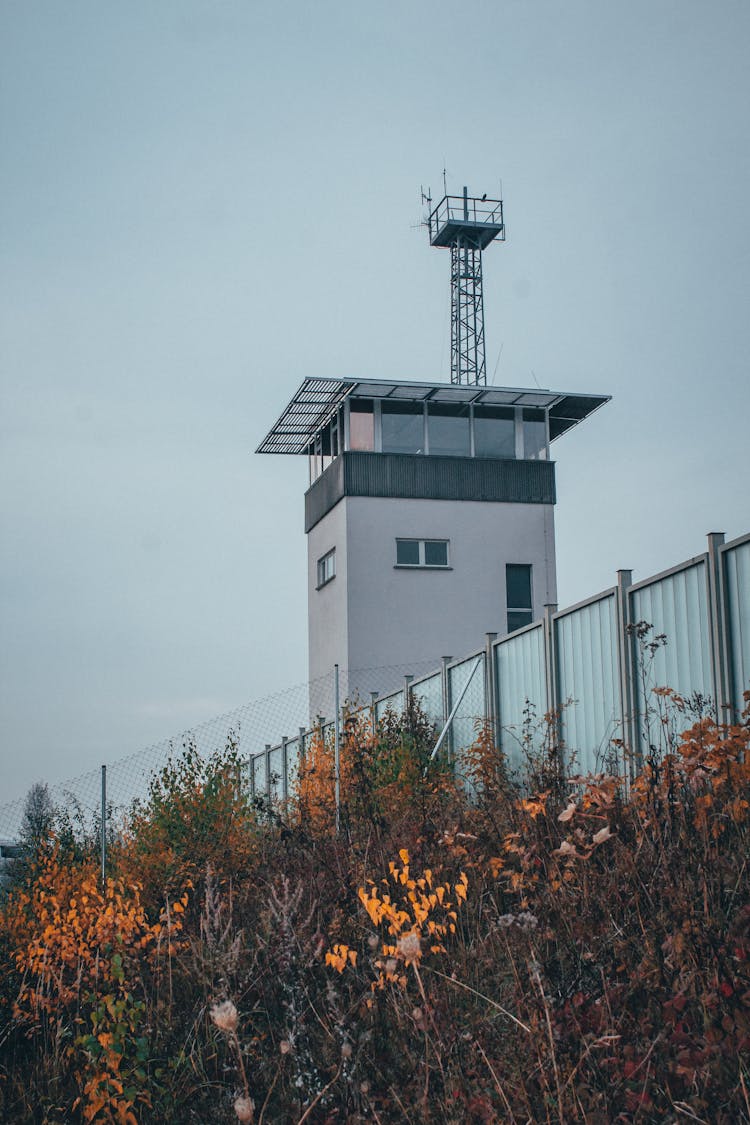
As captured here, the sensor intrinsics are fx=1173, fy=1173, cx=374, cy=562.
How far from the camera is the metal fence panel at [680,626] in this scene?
1088 cm

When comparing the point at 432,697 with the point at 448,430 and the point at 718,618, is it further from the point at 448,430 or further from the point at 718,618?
the point at 448,430

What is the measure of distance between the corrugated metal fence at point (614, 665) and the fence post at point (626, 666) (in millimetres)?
11

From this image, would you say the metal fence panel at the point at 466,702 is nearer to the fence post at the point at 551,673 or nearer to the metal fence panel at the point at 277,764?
the fence post at the point at 551,673

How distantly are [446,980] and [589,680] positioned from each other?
7.45m

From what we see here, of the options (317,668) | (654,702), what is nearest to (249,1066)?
(654,702)

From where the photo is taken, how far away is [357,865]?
7.74m

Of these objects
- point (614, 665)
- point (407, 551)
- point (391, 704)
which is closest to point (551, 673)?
point (614, 665)

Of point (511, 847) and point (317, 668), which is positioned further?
point (317, 668)

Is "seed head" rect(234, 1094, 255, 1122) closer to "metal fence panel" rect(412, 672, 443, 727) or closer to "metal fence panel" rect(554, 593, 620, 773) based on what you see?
"metal fence panel" rect(554, 593, 620, 773)

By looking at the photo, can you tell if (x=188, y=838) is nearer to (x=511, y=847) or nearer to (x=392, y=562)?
(x=511, y=847)

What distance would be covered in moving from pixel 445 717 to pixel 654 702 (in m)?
6.53

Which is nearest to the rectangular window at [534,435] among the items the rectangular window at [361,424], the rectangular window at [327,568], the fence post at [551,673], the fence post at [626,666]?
the rectangular window at [361,424]

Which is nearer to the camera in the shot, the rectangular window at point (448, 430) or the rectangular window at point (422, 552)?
the rectangular window at point (422, 552)

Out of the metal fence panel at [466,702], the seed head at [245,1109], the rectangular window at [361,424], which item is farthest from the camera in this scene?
the rectangular window at [361,424]
